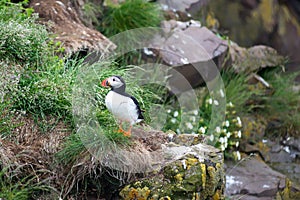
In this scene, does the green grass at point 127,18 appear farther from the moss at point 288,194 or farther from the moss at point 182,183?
the moss at point 182,183

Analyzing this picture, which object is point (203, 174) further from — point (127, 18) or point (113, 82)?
point (127, 18)

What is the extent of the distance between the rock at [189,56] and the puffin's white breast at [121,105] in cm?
258

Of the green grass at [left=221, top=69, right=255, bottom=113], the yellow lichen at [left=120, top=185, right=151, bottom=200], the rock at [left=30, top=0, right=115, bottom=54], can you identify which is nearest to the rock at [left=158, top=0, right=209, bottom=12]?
the green grass at [left=221, top=69, right=255, bottom=113]

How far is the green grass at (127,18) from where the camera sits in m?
6.49

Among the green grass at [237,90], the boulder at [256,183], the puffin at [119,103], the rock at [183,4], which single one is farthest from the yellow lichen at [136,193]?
the rock at [183,4]

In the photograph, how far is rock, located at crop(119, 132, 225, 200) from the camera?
368 centimetres

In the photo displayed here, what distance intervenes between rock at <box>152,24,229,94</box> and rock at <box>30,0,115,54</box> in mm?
813

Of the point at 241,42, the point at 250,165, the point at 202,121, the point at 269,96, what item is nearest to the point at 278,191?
the point at 250,165

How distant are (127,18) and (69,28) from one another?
0.98 meters

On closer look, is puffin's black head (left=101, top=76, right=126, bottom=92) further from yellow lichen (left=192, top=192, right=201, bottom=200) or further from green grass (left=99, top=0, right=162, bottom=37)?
green grass (left=99, top=0, right=162, bottom=37)

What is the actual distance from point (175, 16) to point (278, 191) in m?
2.73

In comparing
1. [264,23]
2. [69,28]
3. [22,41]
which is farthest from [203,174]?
[264,23]

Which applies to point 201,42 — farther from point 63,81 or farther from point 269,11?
point 269,11

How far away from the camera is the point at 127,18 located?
650cm
